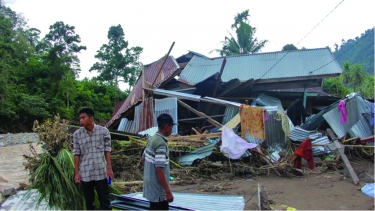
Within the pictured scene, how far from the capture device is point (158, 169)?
8.95ft

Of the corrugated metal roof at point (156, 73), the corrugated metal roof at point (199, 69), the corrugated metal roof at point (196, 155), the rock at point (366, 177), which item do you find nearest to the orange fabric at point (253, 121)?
the corrugated metal roof at point (196, 155)

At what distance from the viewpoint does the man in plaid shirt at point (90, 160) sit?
3525 mm

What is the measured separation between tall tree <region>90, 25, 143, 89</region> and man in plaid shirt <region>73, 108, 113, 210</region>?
30.6m

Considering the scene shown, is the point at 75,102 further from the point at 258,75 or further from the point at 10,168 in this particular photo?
the point at 258,75

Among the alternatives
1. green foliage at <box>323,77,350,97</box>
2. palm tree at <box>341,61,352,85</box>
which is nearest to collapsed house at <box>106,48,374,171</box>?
green foliage at <box>323,77,350,97</box>

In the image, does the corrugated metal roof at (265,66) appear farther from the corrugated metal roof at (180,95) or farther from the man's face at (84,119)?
the man's face at (84,119)

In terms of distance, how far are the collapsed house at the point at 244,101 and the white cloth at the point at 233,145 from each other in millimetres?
26

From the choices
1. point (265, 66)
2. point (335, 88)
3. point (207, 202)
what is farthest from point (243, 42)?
point (207, 202)

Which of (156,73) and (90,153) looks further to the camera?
(156,73)

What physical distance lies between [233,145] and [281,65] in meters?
6.99

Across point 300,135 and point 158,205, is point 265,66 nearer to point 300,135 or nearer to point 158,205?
point 300,135

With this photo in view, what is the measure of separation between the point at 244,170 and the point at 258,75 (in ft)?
19.9

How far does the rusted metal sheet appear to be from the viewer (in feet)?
36.6

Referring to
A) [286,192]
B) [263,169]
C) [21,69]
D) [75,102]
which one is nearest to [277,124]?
[263,169]
